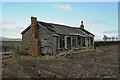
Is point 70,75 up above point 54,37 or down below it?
below

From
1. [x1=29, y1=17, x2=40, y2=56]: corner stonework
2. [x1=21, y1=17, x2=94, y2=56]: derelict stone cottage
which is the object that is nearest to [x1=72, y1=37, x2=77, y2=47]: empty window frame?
[x1=21, y1=17, x2=94, y2=56]: derelict stone cottage

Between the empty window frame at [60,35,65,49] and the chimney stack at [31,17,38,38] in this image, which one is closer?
the chimney stack at [31,17,38,38]

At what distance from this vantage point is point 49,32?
784 inches

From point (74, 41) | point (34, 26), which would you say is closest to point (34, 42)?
point (34, 26)

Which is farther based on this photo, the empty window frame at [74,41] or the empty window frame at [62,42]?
the empty window frame at [74,41]

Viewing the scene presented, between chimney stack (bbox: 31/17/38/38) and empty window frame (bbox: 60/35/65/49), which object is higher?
chimney stack (bbox: 31/17/38/38)

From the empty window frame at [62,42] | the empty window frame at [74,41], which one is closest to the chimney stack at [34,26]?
the empty window frame at [62,42]

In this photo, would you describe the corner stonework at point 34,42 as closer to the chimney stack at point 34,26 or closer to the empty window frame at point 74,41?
the chimney stack at point 34,26

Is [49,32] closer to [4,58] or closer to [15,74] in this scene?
[4,58]

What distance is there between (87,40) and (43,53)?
1288cm

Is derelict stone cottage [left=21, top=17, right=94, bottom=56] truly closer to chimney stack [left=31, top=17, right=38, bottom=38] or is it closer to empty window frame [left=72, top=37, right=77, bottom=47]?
chimney stack [left=31, top=17, right=38, bottom=38]

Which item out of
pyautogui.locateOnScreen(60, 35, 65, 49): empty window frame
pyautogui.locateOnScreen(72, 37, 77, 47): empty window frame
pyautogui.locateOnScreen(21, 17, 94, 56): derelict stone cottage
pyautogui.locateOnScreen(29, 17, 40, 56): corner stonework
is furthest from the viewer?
pyautogui.locateOnScreen(72, 37, 77, 47): empty window frame

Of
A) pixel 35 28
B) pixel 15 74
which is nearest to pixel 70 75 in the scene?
pixel 15 74

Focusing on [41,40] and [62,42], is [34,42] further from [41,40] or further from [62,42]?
[62,42]
